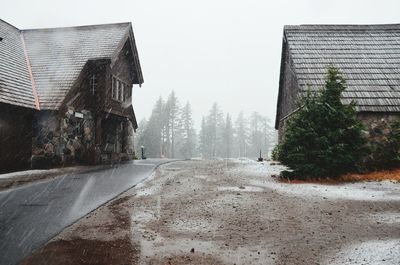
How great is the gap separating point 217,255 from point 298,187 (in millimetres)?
6723

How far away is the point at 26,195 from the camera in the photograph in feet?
28.7

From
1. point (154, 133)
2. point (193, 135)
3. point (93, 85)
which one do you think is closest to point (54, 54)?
point (93, 85)

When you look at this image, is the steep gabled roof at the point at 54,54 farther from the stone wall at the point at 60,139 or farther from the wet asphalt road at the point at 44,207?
the wet asphalt road at the point at 44,207

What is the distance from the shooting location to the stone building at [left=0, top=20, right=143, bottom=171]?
15.4m

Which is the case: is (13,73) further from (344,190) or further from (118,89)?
(344,190)

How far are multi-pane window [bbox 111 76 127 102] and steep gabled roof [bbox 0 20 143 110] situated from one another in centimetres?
228

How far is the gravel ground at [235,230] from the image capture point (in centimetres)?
459

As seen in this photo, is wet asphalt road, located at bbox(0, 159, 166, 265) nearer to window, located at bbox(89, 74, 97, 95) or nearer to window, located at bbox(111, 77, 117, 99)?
window, located at bbox(89, 74, 97, 95)

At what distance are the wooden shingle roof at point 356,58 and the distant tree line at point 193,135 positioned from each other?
49.0 meters

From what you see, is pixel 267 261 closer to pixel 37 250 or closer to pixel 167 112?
pixel 37 250

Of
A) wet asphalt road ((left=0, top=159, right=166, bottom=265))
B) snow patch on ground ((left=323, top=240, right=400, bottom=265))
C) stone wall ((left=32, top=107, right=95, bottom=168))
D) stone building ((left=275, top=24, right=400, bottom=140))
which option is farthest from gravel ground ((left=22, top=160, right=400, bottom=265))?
stone wall ((left=32, top=107, right=95, bottom=168))

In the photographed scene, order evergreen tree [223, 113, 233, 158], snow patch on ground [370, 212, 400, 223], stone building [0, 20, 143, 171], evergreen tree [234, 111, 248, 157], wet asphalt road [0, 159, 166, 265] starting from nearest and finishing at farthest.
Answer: wet asphalt road [0, 159, 166, 265]
snow patch on ground [370, 212, 400, 223]
stone building [0, 20, 143, 171]
evergreen tree [223, 113, 233, 158]
evergreen tree [234, 111, 248, 157]

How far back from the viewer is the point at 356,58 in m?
18.8

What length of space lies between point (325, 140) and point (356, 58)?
30.0 feet
